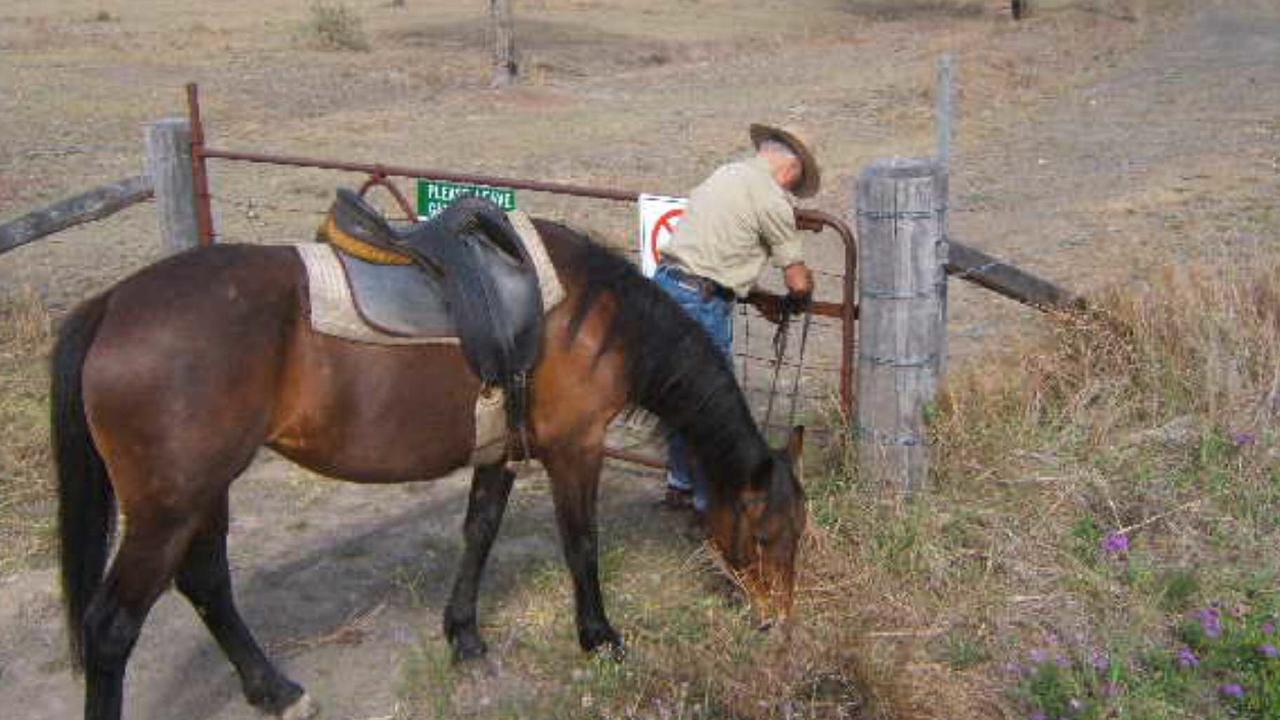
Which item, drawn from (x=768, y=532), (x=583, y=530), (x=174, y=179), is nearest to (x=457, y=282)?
(x=583, y=530)

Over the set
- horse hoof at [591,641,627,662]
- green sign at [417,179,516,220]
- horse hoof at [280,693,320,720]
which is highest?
green sign at [417,179,516,220]

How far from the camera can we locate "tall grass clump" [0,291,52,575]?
5203 millimetres

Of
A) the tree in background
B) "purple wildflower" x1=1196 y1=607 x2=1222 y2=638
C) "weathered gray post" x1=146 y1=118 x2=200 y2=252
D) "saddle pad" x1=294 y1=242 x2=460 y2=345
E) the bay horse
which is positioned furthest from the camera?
the tree in background

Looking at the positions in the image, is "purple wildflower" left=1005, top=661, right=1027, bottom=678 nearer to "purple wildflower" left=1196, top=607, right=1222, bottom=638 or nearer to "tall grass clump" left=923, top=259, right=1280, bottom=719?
"tall grass clump" left=923, top=259, right=1280, bottom=719

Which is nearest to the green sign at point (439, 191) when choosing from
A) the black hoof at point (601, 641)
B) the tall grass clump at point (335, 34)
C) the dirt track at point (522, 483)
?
the dirt track at point (522, 483)

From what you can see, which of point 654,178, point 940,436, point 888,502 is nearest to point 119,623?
point 888,502

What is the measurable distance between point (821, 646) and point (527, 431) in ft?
3.53

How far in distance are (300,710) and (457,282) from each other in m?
1.37

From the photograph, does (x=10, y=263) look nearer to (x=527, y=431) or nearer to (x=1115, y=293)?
(x=527, y=431)

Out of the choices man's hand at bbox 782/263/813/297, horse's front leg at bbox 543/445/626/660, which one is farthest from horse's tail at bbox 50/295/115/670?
man's hand at bbox 782/263/813/297

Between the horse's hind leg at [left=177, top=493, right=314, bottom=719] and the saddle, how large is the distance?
0.79 m

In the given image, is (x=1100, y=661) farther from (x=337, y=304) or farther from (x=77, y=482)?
(x=77, y=482)

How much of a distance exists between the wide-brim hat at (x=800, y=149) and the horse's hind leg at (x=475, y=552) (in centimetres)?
154

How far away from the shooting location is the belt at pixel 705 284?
489 centimetres
